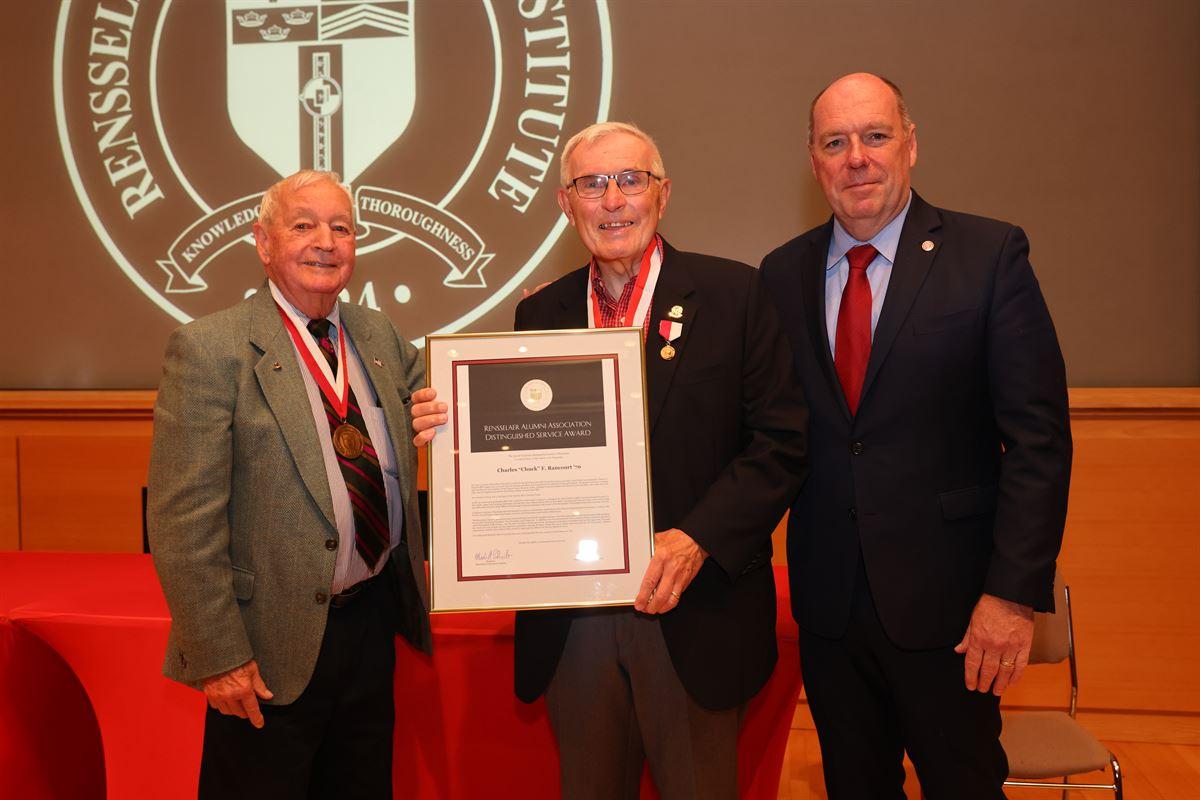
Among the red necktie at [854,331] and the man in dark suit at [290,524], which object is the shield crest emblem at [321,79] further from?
the red necktie at [854,331]

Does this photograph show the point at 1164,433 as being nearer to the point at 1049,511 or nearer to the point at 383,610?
the point at 1049,511

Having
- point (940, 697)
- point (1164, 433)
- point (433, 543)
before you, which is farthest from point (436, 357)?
point (1164, 433)

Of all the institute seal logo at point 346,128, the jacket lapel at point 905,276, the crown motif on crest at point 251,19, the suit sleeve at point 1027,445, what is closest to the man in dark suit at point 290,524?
the jacket lapel at point 905,276

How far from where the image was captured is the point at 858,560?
1.76 m

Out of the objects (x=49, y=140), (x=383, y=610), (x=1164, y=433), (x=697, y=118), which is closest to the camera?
(x=383, y=610)

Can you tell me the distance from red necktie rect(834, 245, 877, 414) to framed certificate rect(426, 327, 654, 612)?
0.45m

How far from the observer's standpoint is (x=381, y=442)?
6.05ft

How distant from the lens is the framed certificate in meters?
1.60

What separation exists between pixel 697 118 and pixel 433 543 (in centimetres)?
265

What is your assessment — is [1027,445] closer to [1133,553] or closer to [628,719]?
[628,719]

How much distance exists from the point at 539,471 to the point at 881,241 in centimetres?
88

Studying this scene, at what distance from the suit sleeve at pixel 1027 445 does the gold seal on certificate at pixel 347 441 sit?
4.02 ft

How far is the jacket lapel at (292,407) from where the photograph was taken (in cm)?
169
